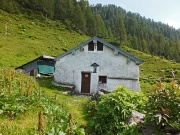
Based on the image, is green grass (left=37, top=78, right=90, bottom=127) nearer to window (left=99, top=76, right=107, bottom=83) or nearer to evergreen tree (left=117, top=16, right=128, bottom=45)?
window (left=99, top=76, right=107, bottom=83)

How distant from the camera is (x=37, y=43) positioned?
64375 mm

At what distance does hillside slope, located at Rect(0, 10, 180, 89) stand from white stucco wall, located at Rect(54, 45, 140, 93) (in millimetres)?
13280

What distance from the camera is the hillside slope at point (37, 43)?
5224cm

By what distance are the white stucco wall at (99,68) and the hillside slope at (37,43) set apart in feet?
43.6

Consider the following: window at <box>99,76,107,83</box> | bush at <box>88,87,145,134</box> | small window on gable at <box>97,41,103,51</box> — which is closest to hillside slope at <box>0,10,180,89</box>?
small window on gable at <box>97,41,103,51</box>

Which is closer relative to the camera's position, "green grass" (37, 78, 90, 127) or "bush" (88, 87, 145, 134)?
"bush" (88, 87, 145, 134)

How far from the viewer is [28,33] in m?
71.3

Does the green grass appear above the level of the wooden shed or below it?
below

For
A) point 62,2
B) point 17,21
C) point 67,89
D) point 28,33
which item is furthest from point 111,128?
point 62,2

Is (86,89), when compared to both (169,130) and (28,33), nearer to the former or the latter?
(169,130)

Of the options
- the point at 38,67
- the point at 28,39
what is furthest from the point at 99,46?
the point at 28,39

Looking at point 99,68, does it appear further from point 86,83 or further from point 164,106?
point 164,106

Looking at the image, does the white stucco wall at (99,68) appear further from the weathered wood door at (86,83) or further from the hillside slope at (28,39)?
the hillside slope at (28,39)

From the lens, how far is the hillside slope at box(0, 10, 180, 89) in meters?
52.2
